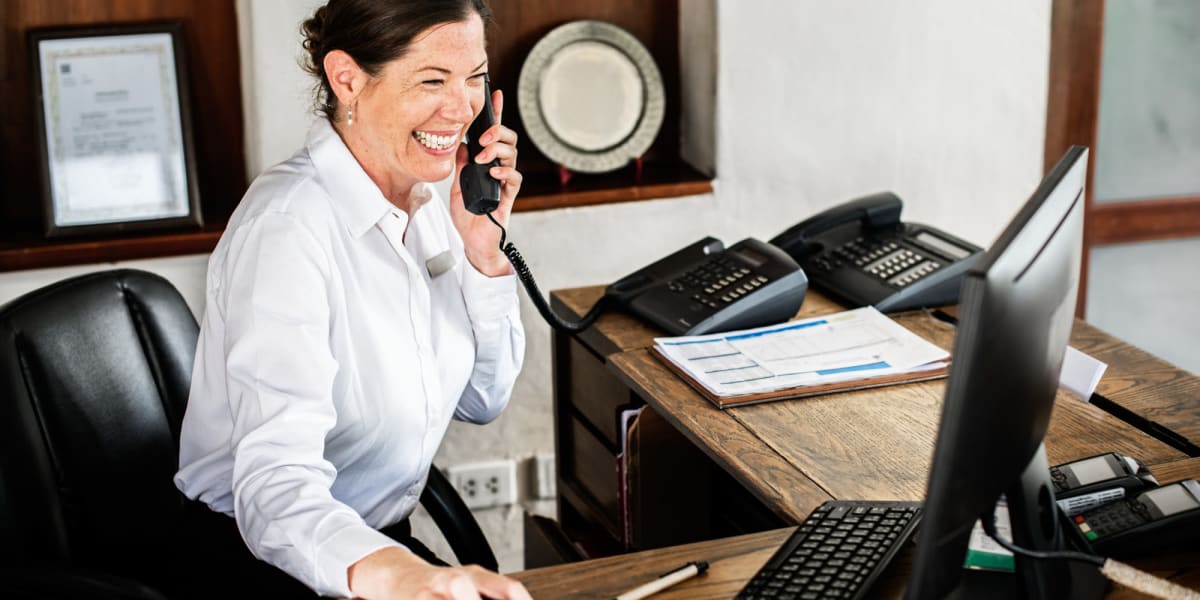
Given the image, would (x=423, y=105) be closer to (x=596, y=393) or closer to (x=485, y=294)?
(x=485, y=294)

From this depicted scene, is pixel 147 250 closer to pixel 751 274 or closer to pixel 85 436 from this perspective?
pixel 85 436

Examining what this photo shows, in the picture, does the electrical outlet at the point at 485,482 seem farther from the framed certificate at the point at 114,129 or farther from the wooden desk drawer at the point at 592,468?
the framed certificate at the point at 114,129

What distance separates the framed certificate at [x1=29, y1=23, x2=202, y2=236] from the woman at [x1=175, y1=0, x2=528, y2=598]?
1.00 metres

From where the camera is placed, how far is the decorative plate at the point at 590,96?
3.00m

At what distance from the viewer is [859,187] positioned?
10.2 feet

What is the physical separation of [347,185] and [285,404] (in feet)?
1.26

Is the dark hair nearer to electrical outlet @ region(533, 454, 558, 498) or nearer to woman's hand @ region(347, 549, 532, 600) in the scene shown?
woman's hand @ region(347, 549, 532, 600)

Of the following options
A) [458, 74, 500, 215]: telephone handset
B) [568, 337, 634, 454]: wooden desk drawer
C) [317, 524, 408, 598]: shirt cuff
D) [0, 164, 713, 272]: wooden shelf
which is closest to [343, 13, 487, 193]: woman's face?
[458, 74, 500, 215]: telephone handset

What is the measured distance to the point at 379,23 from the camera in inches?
67.6

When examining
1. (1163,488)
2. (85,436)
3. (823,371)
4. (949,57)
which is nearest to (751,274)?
(823,371)

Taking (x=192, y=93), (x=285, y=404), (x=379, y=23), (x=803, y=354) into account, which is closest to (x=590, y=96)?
(x=192, y=93)

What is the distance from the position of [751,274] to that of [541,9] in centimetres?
118

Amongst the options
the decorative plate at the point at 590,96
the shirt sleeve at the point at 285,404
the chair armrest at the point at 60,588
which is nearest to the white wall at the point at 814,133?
the decorative plate at the point at 590,96

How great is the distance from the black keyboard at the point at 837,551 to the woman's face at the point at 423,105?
28.7 inches
